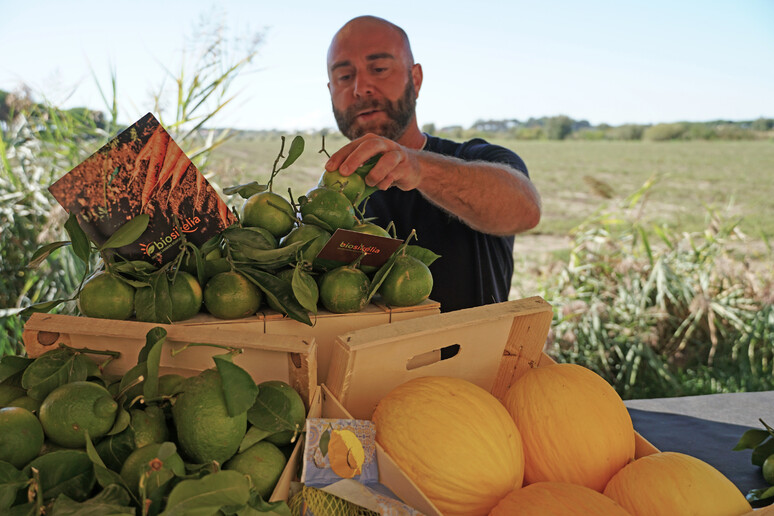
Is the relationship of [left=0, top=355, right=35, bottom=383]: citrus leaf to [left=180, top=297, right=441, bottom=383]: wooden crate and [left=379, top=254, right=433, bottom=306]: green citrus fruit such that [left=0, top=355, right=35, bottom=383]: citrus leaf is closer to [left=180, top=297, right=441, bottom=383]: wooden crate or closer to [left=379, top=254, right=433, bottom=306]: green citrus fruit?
[left=180, top=297, right=441, bottom=383]: wooden crate

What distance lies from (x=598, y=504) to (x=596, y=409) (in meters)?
0.16

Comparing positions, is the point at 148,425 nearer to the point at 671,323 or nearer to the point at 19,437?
the point at 19,437

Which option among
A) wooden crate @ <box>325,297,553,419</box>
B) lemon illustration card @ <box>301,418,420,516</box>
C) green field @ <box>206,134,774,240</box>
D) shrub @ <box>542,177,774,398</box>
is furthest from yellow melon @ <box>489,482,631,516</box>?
green field @ <box>206,134,774,240</box>

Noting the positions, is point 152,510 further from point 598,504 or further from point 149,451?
point 598,504

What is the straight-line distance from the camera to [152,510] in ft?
1.69

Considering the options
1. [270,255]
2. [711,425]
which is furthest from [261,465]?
[711,425]

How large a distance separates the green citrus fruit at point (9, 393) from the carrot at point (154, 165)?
32cm

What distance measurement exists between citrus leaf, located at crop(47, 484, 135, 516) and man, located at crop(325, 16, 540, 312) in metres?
0.77

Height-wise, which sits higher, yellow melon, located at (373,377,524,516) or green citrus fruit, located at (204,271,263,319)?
green citrus fruit, located at (204,271,263,319)

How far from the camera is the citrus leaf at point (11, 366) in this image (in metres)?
0.74

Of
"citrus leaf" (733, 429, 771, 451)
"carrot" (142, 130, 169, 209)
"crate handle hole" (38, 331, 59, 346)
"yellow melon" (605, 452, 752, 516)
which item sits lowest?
"citrus leaf" (733, 429, 771, 451)

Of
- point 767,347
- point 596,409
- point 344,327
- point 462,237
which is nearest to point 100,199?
point 344,327

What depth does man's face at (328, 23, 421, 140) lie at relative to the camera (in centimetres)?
209

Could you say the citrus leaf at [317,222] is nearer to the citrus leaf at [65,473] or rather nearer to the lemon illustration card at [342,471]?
the lemon illustration card at [342,471]
